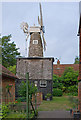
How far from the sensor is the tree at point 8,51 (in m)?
28.8

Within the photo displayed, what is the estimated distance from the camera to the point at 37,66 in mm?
22703

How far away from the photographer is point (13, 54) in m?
30.2

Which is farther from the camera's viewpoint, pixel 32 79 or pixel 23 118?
pixel 32 79

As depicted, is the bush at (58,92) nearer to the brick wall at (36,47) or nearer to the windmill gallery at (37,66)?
the windmill gallery at (37,66)

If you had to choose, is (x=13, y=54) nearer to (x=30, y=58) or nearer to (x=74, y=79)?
(x=30, y=58)

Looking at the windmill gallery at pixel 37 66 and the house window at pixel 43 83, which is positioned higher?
the windmill gallery at pixel 37 66

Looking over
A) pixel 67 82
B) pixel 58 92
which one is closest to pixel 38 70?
pixel 58 92

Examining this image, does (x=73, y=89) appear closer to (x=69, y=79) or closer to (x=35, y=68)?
(x=69, y=79)

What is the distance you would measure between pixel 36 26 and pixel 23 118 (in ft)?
59.7

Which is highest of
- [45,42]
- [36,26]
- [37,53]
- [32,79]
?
[36,26]

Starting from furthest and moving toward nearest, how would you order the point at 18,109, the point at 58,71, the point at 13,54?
the point at 58,71, the point at 13,54, the point at 18,109

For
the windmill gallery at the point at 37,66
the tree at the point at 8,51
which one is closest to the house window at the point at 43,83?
the windmill gallery at the point at 37,66

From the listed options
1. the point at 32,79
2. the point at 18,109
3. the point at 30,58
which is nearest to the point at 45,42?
the point at 30,58

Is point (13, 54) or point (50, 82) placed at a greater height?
point (13, 54)
